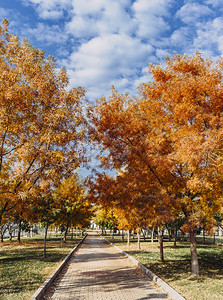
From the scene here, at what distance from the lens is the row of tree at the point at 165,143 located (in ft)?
32.0

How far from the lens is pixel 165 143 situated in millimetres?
10398

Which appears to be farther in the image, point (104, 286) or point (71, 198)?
point (71, 198)

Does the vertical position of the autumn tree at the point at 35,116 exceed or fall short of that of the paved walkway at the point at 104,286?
it exceeds it

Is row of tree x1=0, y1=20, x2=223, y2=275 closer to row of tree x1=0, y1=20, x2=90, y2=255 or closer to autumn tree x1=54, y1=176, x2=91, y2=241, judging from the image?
row of tree x1=0, y1=20, x2=90, y2=255

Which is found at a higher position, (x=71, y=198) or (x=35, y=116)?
(x=35, y=116)

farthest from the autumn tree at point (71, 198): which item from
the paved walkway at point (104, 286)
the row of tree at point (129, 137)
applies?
the row of tree at point (129, 137)

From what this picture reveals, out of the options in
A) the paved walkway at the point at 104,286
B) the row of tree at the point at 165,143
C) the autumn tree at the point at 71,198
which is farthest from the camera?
the autumn tree at the point at 71,198

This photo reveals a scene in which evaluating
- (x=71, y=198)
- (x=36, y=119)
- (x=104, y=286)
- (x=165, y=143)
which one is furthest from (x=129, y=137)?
(x=71, y=198)

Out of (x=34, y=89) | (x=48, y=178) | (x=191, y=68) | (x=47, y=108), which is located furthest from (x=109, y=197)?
(x=191, y=68)

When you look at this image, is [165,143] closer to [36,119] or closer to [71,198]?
[36,119]

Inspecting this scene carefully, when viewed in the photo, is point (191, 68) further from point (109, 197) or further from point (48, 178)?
point (48, 178)

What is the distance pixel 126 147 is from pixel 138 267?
22.7 feet

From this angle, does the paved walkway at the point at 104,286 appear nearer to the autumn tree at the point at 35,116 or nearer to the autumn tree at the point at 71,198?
the autumn tree at the point at 35,116

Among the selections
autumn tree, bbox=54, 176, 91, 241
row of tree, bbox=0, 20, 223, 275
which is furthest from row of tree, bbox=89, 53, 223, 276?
autumn tree, bbox=54, 176, 91, 241
